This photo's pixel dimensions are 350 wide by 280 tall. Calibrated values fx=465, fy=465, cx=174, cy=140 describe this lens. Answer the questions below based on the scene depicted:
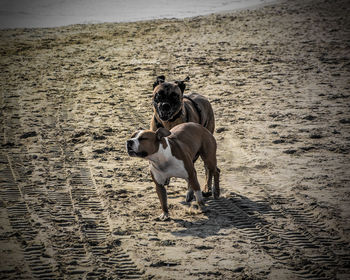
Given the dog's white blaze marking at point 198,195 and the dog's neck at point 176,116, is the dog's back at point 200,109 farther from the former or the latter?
the dog's white blaze marking at point 198,195

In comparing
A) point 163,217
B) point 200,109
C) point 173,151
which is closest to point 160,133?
point 173,151

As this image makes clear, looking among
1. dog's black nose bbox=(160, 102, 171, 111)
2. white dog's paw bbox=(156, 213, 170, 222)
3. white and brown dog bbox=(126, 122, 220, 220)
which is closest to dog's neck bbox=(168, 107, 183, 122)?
dog's black nose bbox=(160, 102, 171, 111)

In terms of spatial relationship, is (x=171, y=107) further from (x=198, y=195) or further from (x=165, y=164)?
(x=198, y=195)

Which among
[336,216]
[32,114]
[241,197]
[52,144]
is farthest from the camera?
[32,114]

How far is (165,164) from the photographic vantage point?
21.6 ft

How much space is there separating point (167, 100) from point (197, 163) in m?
1.73

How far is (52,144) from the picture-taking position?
385 inches

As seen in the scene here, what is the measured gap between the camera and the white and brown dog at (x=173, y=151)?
20.8 ft

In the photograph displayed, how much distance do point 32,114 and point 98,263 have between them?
6767 mm

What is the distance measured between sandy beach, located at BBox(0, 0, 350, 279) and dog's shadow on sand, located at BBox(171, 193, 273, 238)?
0.03 metres

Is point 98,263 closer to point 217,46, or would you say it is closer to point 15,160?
point 15,160

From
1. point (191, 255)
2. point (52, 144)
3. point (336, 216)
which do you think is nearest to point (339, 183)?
point (336, 216)

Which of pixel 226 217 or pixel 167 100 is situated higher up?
pixel 167 100

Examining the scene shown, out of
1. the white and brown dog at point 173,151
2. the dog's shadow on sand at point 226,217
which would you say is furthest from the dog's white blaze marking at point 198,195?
the dog's shadow on sand at point 226,217
